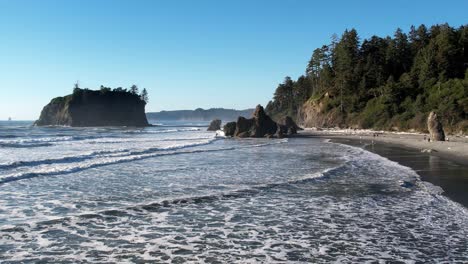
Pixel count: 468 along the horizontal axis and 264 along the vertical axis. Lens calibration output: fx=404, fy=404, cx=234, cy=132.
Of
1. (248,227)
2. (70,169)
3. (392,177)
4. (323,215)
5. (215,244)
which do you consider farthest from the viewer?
(70,169)

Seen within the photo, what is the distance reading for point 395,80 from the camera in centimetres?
8394

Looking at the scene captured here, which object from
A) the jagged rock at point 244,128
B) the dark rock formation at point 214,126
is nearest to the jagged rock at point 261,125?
the jagged rock at point 244,128

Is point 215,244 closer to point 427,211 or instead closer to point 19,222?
point 19,222

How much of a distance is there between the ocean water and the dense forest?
4122cm

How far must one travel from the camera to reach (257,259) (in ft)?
24.3

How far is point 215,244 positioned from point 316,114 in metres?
87.8

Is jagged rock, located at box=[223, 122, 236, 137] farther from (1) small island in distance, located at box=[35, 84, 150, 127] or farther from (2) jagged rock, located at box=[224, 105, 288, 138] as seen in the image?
(1) small island in distance, located at box=[35, 84, 150, 127]

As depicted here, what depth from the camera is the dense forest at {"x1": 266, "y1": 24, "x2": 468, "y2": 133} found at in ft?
198

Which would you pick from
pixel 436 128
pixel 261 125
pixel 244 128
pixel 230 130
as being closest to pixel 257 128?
pixel 261 125

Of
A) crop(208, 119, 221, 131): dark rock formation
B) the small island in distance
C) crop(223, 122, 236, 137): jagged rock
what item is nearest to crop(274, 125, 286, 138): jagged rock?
crop(223, 122, 236, 137): jagged rock

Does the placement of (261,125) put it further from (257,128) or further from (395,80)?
(395,80)

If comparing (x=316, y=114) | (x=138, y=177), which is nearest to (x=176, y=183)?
(x=138, y=177)

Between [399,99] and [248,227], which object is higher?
[399,99]

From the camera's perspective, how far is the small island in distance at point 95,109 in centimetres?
16562
